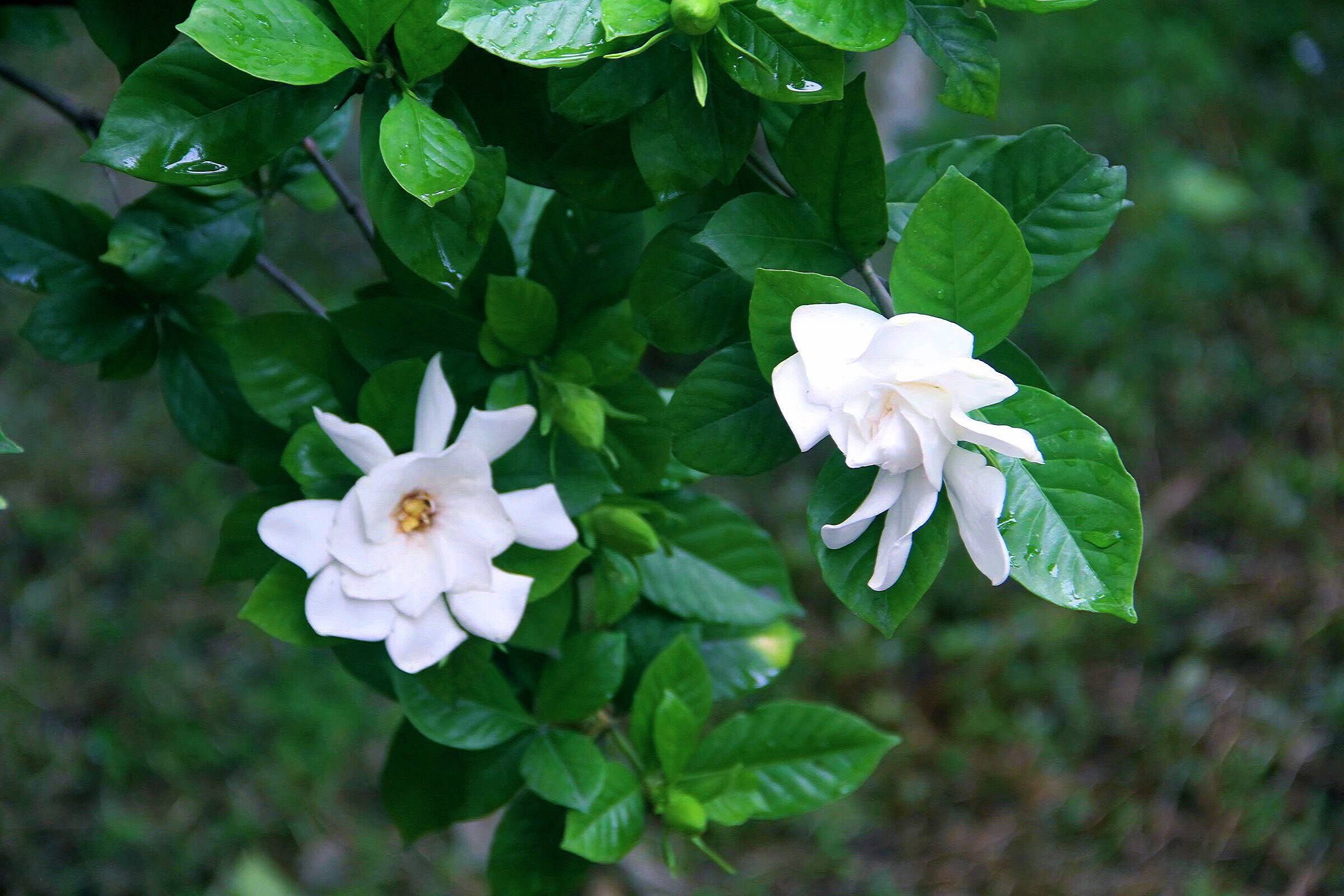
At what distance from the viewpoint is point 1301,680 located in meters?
2.35

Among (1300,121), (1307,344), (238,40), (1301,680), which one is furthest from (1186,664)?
(238,40)

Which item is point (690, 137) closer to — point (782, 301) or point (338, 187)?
point (782, 301)

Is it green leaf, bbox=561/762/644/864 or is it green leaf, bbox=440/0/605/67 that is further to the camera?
green leaf, bbox=561/762/644/864

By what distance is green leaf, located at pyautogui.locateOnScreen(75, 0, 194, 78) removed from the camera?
2.12 ft

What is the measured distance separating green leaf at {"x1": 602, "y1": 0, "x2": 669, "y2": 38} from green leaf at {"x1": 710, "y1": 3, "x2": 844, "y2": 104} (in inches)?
1.3

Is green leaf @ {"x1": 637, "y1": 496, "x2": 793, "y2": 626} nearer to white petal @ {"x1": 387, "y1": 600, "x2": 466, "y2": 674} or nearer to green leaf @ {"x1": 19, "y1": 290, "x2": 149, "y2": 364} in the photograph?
white petal @ {"x1": 387, "y1": 600, "x2": 466, "y2": 674}

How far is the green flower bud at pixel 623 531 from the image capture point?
2.28 ft

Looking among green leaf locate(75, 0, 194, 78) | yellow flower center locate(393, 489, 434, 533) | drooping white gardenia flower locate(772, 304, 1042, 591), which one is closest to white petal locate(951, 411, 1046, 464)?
drooping white gardenia flower locate(772, 304, 1042, 591)

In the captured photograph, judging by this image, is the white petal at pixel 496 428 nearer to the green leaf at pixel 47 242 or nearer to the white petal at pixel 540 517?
the white petal at pixel 540 517

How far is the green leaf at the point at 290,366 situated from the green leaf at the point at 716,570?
27 centimetres

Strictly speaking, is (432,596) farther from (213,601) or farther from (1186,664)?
(1186,664)

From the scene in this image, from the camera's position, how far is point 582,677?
788 mm

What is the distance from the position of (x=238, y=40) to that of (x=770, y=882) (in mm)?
2020

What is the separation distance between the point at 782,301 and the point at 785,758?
46 cm
